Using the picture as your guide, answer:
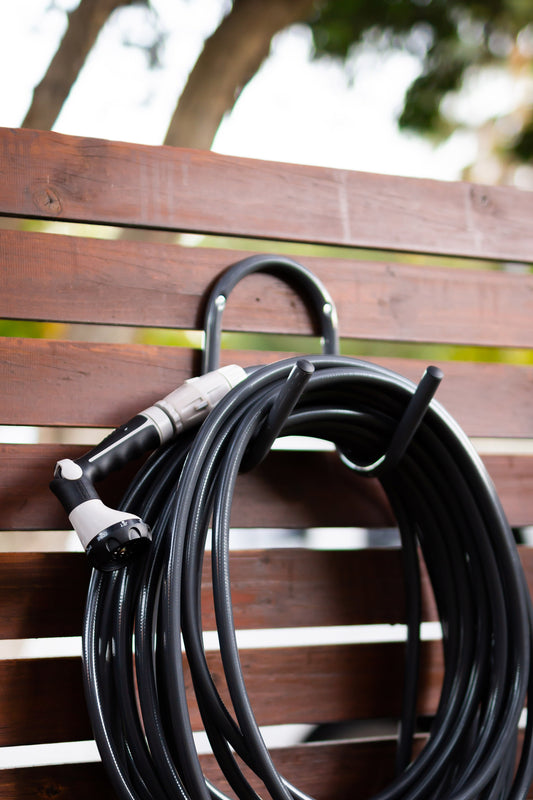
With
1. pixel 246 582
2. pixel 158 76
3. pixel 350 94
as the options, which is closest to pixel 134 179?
pixel 246 582

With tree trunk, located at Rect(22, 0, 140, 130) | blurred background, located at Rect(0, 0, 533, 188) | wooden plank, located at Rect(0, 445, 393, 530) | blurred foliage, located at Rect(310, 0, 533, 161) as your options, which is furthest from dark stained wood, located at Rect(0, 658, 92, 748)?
blurred foliage, located at Rect(310, 0, 533, 161)

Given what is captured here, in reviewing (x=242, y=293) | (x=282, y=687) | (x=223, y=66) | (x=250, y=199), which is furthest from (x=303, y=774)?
(x=223, y=66)

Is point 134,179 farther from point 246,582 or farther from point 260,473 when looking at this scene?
point 246,582

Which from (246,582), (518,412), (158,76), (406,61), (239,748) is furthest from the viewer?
(406,61)

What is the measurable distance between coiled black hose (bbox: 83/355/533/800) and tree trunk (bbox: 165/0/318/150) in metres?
1.53

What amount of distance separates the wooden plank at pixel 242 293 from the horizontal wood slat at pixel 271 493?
20cm

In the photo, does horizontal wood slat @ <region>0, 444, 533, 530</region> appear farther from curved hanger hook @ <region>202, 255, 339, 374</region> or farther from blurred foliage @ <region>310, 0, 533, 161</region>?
blurred foliage @ <region>310, 0, 533, 161</region>

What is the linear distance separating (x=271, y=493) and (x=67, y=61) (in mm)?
1680

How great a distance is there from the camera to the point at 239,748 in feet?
2.39

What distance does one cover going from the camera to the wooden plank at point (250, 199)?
0.98 meters

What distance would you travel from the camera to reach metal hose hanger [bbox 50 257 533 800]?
2.40 feet

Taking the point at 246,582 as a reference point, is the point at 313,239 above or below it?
above

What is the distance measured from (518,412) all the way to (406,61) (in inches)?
89.4

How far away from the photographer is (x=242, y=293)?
1.07 m
